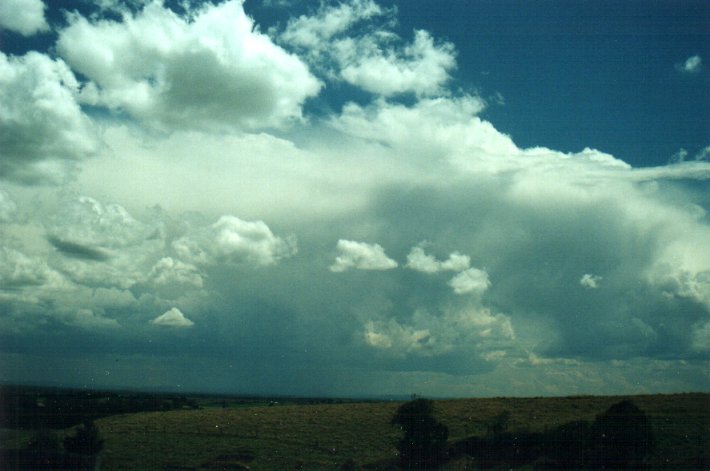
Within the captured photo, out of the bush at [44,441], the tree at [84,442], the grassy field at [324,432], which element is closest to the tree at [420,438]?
the grassy field at [324,432]

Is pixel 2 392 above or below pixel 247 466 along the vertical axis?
above

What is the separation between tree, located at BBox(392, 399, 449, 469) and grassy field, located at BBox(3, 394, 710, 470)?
961 mm

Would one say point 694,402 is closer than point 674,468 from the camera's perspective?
No

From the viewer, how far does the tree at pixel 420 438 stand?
35906 millimetres

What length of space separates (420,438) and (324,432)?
13531 millimetres

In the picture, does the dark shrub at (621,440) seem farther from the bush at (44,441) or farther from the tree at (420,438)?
the bush at (44,441)

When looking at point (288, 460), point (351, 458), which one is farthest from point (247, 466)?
point (351, 458)

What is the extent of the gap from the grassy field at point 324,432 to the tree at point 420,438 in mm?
961

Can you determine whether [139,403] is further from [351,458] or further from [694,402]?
[694,402]

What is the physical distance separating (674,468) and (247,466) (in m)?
25.7

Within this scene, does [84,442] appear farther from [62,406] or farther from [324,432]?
[324,432]

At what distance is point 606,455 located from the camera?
32.6m

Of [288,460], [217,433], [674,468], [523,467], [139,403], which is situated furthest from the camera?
[139,403]

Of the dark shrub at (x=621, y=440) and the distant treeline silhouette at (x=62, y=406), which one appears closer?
the dark shrub at (x=621, y=440)
